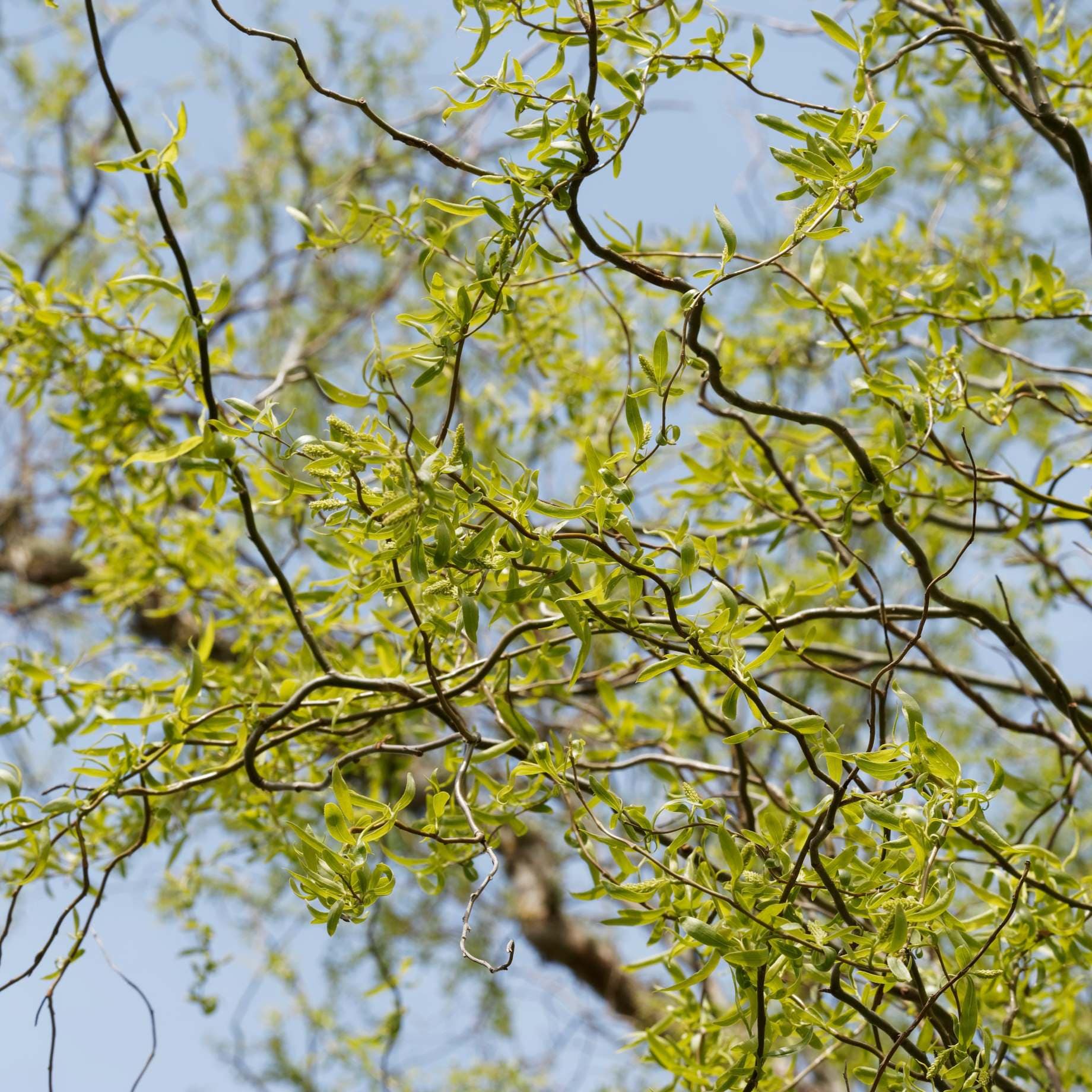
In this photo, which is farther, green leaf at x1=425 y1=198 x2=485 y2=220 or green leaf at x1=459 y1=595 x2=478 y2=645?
green leaf at x1=425 y1=198 x2=485 y2=220

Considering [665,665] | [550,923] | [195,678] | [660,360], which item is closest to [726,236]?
[660,360]

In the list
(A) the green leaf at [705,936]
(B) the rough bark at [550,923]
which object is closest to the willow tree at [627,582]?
(A) the green leaf at [705,936]

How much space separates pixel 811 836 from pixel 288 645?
903 mm

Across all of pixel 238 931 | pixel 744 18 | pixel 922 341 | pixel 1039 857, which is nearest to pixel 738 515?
pixel 922 341

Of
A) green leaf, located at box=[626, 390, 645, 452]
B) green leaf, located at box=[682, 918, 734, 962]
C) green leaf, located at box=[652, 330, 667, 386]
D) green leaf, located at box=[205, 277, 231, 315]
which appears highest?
green leaf, located at box=[205, 277, 231, 315]

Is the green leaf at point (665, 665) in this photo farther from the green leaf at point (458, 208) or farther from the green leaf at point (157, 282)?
the green leaf at point (157, 282)

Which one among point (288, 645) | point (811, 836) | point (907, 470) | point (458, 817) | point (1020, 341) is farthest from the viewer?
point (1020, 341)

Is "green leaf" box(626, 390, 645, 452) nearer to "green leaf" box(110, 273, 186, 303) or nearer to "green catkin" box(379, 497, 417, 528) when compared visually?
"green catkin" box(379, 497, 417, 528)

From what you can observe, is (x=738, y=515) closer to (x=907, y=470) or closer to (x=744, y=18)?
(x=907, y=470)

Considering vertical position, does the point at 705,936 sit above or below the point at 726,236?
below

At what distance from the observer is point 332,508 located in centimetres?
73

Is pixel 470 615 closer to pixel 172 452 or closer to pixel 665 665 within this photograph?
pixel 665 665

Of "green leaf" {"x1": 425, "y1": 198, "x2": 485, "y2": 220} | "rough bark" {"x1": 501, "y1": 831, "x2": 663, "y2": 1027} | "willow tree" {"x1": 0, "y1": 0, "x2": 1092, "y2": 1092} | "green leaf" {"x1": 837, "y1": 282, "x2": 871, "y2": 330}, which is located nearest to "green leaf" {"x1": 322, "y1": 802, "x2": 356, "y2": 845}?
"willow tree" {"x1": 0, "y1": 0, "x2": 1092, "y2": 1092}

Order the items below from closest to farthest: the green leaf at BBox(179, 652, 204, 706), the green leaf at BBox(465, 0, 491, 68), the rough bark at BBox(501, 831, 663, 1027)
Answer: the green leaf at BBox(465, 0, 491, 68) → the green leaf at BBox(179, 652, 204, 706) → the rough bark at BBox(501, 831, 663, 1027)
